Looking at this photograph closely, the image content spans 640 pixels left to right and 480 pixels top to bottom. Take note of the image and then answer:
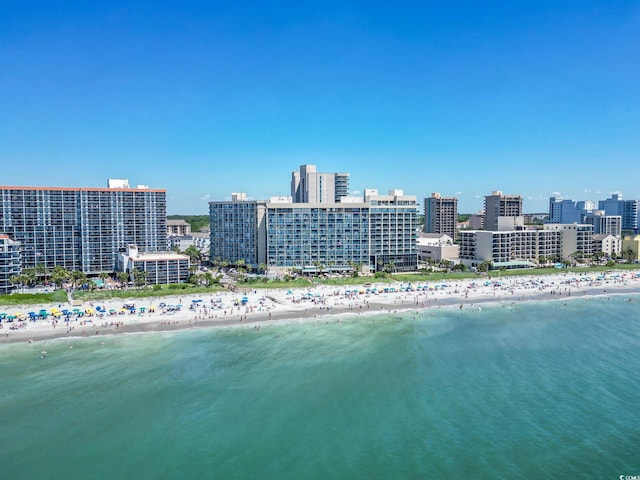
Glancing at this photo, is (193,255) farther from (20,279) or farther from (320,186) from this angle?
(20,279)

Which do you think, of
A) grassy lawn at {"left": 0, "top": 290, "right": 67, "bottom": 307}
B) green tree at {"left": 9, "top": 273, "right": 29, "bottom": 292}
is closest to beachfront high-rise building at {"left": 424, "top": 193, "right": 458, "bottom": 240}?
grassy lawn at {"left": 0, "top": 290, "right": 67, "bottom": 307}

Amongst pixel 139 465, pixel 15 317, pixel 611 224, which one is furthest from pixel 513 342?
pixel 611 224

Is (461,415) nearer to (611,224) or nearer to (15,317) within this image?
(15,317)

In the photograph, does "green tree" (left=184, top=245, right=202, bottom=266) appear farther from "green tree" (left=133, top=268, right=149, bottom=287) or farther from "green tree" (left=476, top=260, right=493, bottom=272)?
"green tree" (left=476, top=260, right=493, bottom=272)

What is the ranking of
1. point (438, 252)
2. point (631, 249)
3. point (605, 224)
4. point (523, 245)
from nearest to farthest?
1. point (523, 245)
2. point (438, 252)
3. point (631, 249)
4. point (605, 224)

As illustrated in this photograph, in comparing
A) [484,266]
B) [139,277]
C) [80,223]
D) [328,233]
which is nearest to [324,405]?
[139,277]

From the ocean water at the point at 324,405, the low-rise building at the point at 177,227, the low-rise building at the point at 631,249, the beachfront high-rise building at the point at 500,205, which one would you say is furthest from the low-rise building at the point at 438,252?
the low-rise building at the point at 177,227
